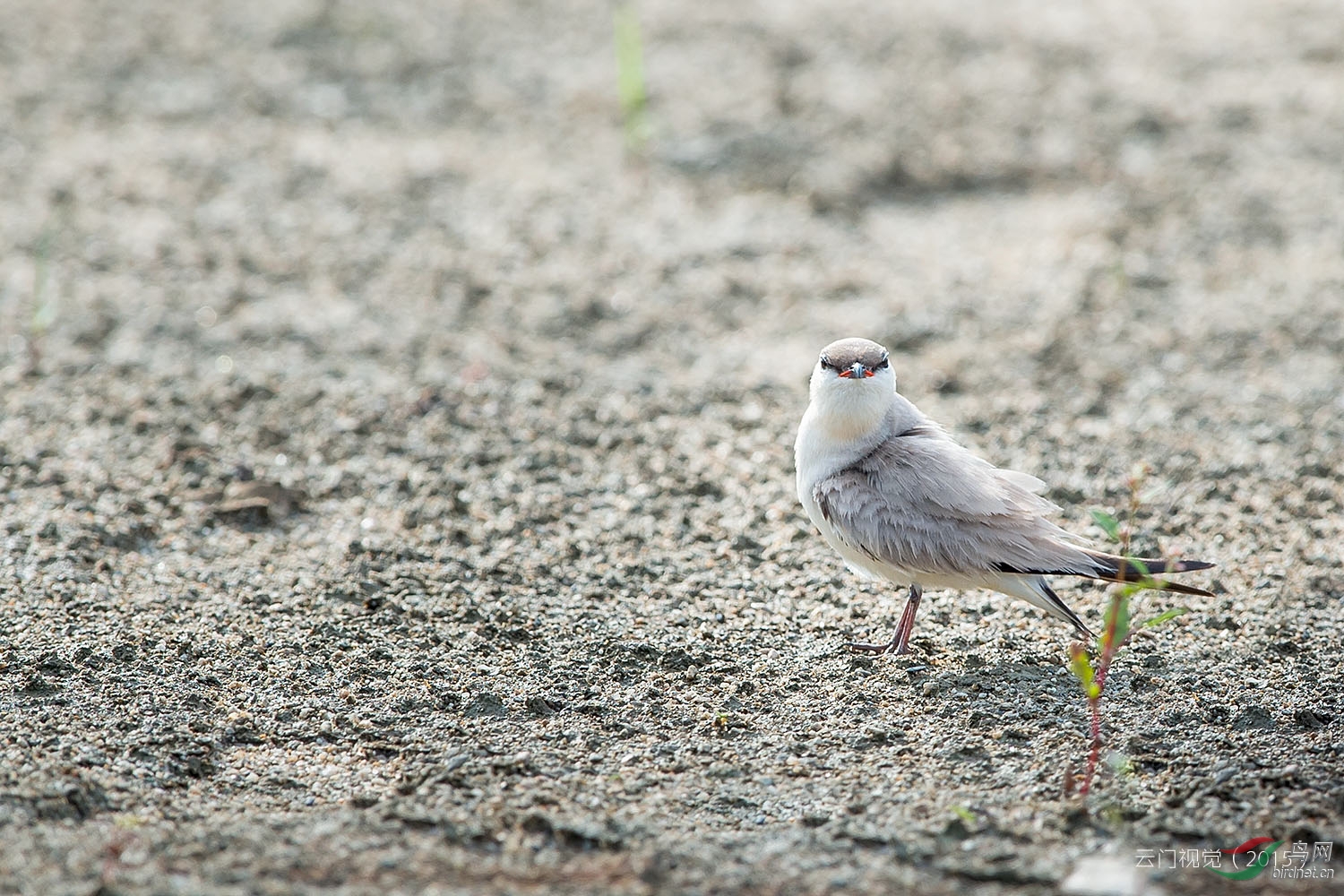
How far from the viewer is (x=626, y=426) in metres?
4.09

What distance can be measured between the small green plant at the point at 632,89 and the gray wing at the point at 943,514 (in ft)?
9.37

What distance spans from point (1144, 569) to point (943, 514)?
0.50 meters

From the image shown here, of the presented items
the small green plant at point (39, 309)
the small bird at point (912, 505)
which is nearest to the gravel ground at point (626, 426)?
the small green plant at point (39, 309)

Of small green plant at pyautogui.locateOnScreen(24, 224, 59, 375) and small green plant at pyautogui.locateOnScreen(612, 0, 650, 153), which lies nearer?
small green plant at pyautogui.locateOnScreen(24, 224, 59, 375)

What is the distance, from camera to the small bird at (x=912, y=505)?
2945mm

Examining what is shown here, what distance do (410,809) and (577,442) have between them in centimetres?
171

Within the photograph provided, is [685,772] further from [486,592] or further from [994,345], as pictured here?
[994,345]

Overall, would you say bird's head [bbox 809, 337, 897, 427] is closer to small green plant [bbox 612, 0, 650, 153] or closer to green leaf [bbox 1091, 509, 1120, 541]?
green leaf [bbox 1091, 509, 1120, 541]

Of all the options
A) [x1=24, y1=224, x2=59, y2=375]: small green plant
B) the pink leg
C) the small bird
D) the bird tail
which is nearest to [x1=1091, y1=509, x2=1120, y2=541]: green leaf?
the bird tail

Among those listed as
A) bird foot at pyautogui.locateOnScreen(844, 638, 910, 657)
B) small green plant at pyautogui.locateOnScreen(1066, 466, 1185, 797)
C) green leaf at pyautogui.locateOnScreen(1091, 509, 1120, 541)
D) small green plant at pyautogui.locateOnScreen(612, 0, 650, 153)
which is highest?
small green plant at pyautogui.locateOnScreen(612, 0, 650, 153)

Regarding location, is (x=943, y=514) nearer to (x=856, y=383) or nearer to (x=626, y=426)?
(x=856, y=383)

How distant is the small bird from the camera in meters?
2.95

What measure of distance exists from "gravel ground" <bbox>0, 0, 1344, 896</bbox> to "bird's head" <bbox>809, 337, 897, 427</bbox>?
48cm

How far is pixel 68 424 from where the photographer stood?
13.1 ft
